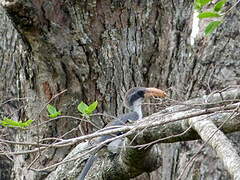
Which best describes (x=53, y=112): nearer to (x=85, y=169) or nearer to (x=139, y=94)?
(x=85, y=169)

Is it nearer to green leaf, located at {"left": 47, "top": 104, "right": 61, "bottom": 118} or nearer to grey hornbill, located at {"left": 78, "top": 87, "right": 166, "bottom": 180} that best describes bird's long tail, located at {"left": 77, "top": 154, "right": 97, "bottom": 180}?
grey hornbill, located at {"left": 78, "top": 87, "right": 166, "bottom": 180}

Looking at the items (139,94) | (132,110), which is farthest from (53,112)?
(132,110)

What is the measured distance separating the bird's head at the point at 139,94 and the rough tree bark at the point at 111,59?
0.20ft

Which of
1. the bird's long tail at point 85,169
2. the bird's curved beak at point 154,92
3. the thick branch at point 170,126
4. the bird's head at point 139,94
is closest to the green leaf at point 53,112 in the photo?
the thick branch at point 170,126

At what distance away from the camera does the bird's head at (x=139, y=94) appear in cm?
335

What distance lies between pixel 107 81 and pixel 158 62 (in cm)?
41

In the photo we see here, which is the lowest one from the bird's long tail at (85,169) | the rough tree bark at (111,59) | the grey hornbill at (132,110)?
the bird's long tail at (85,169)

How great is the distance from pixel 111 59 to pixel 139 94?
518 millimetres

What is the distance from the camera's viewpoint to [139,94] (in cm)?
384

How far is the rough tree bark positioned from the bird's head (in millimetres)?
62

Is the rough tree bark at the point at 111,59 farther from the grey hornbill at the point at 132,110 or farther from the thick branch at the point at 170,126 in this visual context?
the thick branch at the point at 170,126

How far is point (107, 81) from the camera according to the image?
3.44 meters

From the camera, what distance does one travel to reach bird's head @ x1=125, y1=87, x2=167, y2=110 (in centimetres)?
335

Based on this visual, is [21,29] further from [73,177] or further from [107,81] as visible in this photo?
[73,177]
